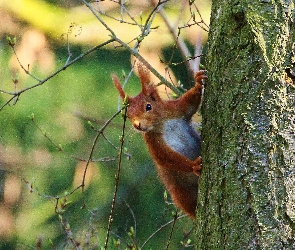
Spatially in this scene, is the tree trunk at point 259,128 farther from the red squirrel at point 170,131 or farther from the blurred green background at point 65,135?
the blurred green background at point 65,135

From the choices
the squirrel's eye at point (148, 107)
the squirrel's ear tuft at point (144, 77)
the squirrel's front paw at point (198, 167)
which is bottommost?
the squirrel's front paw at point (198, 167)

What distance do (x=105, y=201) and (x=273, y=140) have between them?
2083mm

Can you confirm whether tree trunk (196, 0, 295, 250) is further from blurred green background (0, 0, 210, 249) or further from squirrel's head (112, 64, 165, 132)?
blurred green background (0, 0, 210, 249)

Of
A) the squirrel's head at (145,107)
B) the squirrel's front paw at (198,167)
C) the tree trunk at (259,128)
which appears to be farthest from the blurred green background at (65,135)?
the tree trunk at (259,128)

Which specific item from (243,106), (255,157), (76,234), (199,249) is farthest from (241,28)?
(76,234)

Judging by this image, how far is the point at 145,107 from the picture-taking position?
72.6 inches

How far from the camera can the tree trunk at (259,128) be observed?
1.25 meters

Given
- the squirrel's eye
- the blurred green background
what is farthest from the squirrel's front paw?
the blurred green background

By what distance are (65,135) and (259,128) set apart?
2083 millimetres

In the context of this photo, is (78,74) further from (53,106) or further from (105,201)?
(105,201)

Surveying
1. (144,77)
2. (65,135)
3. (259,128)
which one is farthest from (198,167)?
(65,135)

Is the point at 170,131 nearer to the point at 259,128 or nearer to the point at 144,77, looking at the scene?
the point at 144,77

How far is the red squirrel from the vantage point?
181cm

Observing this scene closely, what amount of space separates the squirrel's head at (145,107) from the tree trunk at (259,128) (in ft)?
1.77
